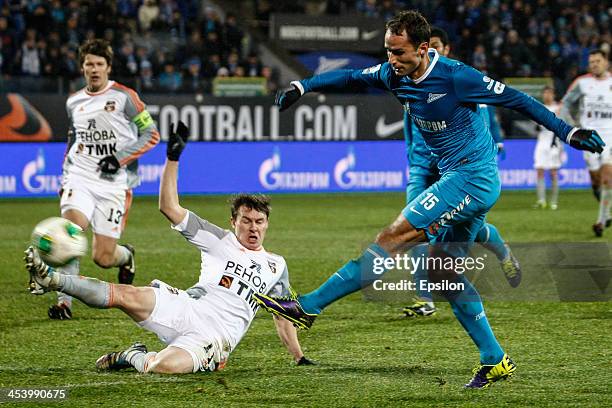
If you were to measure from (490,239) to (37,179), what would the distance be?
1164 centimetres

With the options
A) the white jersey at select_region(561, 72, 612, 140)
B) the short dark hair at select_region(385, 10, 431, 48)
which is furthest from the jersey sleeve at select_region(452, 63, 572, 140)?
the white jersey at select_region(561, 72, 612, 140)

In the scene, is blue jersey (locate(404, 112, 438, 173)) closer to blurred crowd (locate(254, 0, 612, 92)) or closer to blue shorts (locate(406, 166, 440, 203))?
blue shorts (locate(406, 166, 440, 203))

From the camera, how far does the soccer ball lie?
589 centimetres

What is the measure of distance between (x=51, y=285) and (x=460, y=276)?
91.2 inches

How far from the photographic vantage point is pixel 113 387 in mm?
5984

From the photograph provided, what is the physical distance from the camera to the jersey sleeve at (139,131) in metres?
8.95

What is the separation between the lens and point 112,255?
9000mm

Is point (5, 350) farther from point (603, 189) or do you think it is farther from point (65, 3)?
point (65, 3)

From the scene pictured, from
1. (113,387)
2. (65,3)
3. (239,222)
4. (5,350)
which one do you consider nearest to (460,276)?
(239,222)

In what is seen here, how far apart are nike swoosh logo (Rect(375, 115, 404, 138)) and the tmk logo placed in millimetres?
6258

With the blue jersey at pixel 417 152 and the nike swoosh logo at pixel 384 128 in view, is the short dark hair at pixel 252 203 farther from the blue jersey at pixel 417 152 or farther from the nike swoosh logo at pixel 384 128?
the nike swoosh logo at pixel 384 128

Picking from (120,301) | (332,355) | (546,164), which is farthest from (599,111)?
(120,301)

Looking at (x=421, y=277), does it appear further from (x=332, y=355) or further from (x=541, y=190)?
(x=541, y=190)

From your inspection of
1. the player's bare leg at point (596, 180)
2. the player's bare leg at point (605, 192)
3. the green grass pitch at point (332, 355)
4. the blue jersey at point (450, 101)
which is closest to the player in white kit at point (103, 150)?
the green grass pitch at point (332, 355)
